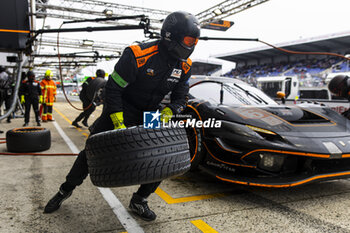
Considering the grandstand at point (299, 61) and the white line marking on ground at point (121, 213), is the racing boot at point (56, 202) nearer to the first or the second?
the white line marking on ground at point (121, 213)

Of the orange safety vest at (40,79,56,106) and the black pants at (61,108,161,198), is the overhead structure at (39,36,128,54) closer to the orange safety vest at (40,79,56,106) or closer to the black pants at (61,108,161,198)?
the orange safety vest at (40,79,56,106)

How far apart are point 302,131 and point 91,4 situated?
1555 cm

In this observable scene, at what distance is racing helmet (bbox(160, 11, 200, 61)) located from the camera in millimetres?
2060

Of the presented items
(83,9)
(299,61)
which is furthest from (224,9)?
(299,61)

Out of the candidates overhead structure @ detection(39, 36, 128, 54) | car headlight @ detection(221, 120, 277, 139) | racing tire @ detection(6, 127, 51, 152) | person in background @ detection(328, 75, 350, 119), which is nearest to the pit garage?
racing tire @ detection(6, 127, 51, 152)

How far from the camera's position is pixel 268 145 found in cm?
252

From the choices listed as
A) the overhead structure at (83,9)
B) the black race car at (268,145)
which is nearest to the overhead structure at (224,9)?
the overhead structure at (83,9)

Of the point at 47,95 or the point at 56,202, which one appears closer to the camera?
the point at 56,202

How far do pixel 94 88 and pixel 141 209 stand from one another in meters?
5.25

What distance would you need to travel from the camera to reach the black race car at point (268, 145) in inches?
99.8

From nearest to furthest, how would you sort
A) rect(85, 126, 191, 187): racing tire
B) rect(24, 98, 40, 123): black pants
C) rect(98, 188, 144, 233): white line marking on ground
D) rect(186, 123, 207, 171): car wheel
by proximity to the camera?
rect(85, 126, 191, 187): racing tire → rect(98, 188, 144, 233): white line marking on ground → rect(186, 123, 207, 171): car wheel → rect(24, 98, 40, 123): black pants

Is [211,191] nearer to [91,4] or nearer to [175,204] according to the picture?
[175,204]

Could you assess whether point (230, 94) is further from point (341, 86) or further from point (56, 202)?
point (56, 202)

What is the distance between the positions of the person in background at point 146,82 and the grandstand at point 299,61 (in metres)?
25.5
